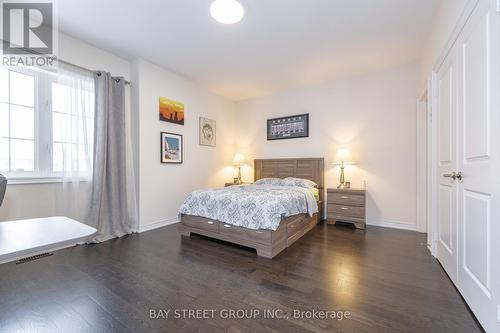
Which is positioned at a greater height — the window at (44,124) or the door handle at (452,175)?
the window at (44,124)

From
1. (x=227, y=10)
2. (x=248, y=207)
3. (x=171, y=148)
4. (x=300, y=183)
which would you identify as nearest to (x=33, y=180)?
(x=171, y=148)

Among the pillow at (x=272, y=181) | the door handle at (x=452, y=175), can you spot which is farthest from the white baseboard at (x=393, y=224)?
the door handle at (x=452, y=175)

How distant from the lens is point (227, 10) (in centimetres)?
211

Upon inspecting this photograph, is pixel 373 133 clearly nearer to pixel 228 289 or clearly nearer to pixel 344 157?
pixel 344 157

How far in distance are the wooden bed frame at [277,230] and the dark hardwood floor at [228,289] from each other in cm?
13

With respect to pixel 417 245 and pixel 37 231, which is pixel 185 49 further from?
pixel 417 245

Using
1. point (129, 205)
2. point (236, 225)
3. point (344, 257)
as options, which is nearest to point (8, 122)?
point (129, 205)

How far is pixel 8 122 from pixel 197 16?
94.8 inches

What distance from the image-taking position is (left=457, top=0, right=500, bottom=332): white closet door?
121 centimetres

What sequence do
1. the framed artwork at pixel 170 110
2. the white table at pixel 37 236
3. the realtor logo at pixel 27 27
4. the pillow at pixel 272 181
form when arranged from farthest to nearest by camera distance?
the pillow at pixel 272 181, the framed artwork at pixel 170 110, the realtor logo at pixel 27 27, the white table at pixel 37 236

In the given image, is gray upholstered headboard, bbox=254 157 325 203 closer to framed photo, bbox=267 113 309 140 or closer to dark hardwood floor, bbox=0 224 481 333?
framed photo, bbox=267 113 309 140

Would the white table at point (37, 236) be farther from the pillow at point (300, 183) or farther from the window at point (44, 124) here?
the pillow at point (300, 183)

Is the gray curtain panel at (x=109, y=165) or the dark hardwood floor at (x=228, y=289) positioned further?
the gray curtain panel at (x=109, y=165)

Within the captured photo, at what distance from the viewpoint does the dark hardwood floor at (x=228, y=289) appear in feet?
4.54
